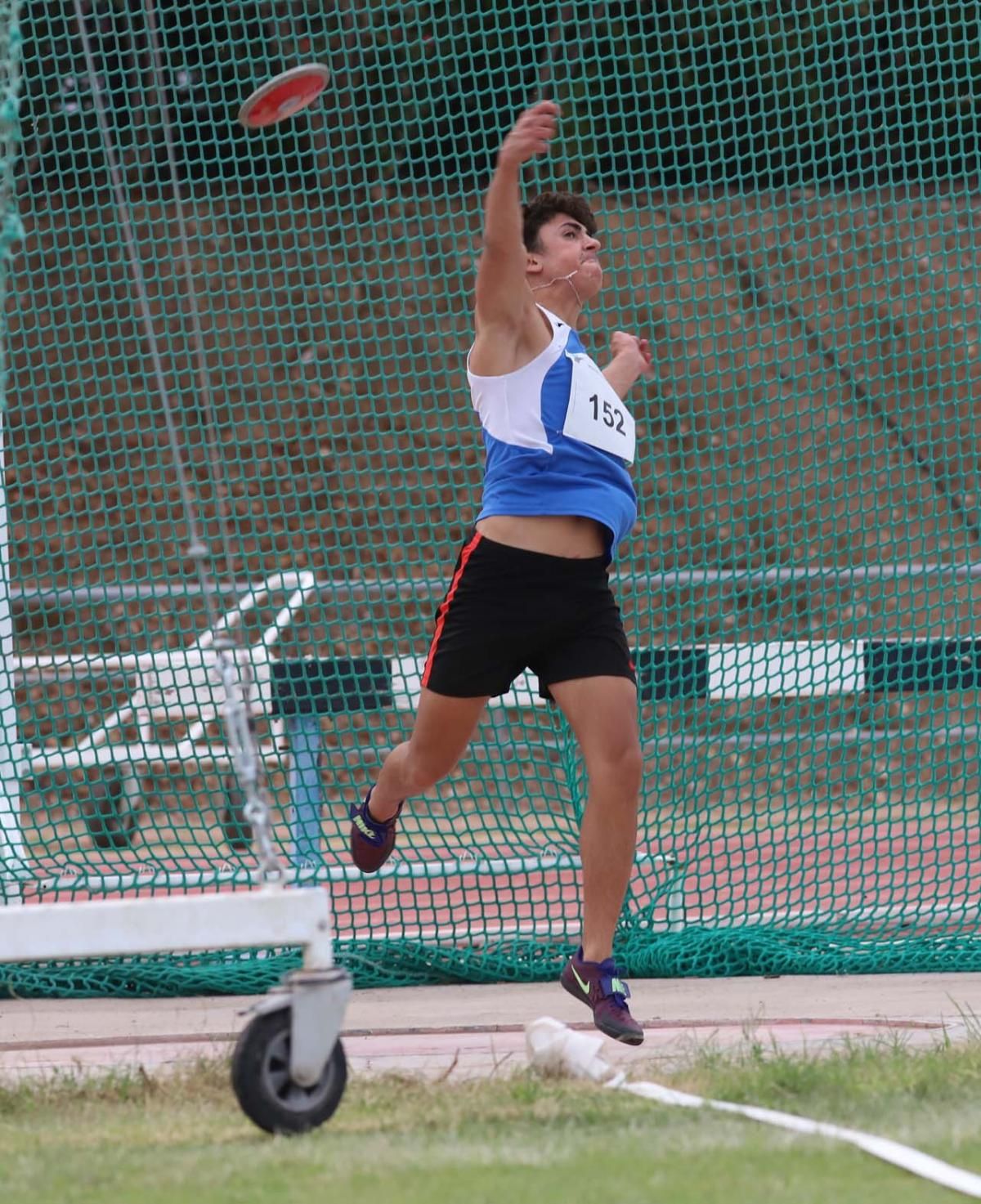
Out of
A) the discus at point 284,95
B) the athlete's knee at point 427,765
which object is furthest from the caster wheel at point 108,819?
the discus at point 284,95

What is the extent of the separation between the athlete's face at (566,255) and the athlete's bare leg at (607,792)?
3.59ft

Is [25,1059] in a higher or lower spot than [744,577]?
lower

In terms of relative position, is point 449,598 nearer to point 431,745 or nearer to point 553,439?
point 431,745

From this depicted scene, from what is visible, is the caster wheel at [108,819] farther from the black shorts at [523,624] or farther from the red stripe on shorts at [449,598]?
the black shorts at [523,624]

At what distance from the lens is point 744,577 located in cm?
662

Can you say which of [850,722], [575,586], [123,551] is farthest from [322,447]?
[575,586]

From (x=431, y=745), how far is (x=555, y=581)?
58cm

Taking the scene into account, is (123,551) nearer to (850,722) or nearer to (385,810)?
(850,722)

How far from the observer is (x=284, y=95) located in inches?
143

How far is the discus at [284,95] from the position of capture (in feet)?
11.6

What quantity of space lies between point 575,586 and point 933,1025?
1534mm

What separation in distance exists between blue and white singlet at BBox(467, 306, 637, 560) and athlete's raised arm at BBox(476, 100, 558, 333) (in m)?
0.16

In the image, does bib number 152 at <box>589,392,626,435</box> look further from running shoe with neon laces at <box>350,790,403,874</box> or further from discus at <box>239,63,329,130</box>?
running shoe with neon laces at <box>350,790,403,874</box>

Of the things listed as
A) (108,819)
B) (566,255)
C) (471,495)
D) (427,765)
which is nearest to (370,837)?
(427,765)
